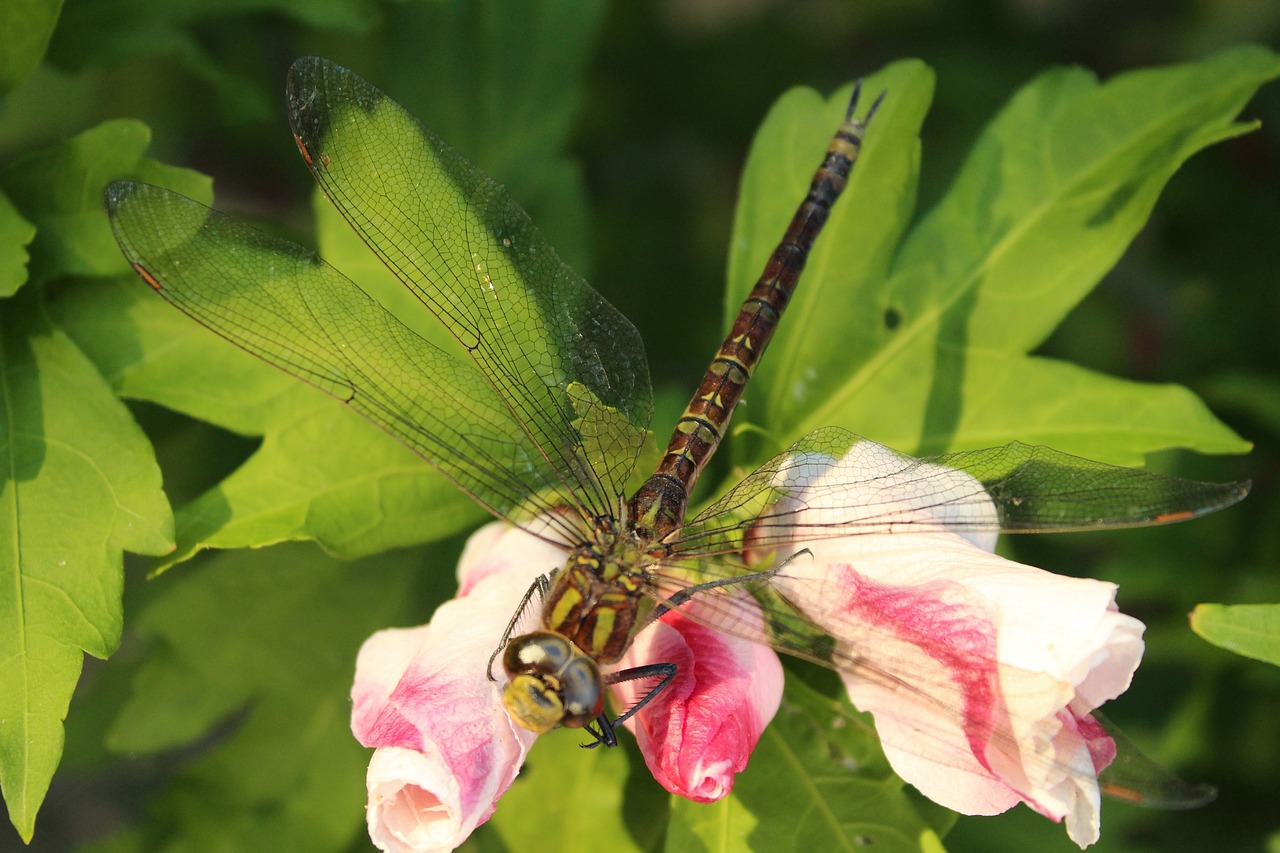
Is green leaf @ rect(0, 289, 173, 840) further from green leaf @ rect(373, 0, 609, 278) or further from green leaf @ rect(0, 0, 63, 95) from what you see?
green leaf @ rect(373, 0, 609, 278)

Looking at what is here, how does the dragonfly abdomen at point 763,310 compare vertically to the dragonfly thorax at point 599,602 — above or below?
above

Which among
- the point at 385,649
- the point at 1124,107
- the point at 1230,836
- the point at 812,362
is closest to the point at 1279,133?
the point at 1124,107

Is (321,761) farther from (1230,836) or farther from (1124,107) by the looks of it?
(1230,836)

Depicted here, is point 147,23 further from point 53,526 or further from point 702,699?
point 702,699

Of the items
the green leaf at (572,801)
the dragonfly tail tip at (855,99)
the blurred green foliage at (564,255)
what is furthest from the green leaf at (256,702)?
the dragonfly tail tip at (855,99)

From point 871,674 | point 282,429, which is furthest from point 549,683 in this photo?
point 282,429

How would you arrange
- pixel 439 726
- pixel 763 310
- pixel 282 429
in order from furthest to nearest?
1. pixel 763 310
2. pixel 282 429
3. pixel 439 726

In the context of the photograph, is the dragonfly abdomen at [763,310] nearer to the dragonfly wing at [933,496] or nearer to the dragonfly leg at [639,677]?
the dragonfly wing at [933,496]
